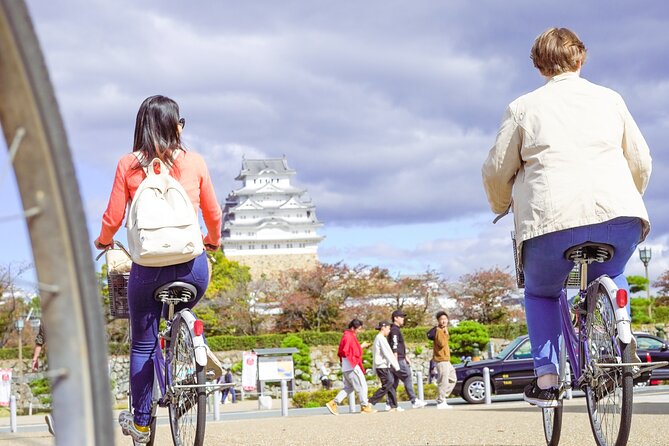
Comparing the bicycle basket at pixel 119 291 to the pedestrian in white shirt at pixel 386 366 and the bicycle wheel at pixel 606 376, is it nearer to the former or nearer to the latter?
the bicycle wheel at pixel 606 376

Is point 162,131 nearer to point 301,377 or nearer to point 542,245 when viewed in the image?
point 542,245

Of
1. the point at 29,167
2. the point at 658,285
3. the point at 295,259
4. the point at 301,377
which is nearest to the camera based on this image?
the point at 29,167

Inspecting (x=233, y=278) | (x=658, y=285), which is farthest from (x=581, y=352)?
(x=233, y=278)

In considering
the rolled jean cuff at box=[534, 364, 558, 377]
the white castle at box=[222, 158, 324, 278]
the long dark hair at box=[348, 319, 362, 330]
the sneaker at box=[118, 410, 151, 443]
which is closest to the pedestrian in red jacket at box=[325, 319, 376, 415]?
the long dark hair at box=[348, 319, 362, 330]

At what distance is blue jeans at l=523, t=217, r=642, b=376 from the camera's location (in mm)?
3676

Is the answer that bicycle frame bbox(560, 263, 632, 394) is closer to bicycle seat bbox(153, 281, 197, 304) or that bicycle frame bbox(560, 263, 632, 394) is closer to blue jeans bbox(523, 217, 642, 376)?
blue jeans bbox(523, 217, 642, 376)

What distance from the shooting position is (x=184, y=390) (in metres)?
4.12

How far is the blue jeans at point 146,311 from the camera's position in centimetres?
423

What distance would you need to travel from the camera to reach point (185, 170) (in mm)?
4422

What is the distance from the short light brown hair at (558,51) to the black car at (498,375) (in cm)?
1662

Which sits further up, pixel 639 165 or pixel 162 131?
pixel 162 131

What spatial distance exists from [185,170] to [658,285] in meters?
55.9

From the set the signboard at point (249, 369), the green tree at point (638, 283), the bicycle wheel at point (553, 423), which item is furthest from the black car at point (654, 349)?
the green tree at point (638, 283)

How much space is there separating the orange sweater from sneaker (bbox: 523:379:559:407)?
157 centimetres
